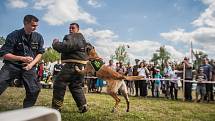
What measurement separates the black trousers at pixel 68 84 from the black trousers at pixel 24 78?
Answer: 1546 mm

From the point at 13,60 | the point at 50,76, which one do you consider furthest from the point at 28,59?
the point at 50,76

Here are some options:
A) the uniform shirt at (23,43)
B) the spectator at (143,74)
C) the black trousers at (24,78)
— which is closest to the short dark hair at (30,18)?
the uniform shirt at (23,43)

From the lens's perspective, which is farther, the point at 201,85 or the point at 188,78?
the point at 188,78

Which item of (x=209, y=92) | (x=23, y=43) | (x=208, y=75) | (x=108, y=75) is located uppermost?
(x=23, y=43)

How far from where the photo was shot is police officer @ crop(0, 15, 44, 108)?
16.7ft

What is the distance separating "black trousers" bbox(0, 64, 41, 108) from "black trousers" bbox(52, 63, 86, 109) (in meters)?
1.55

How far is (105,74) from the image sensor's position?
8461 millimetres

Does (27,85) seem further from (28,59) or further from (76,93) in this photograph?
(76,93)

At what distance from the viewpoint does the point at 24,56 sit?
17.6 feet

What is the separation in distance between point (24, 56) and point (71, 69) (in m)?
1.79

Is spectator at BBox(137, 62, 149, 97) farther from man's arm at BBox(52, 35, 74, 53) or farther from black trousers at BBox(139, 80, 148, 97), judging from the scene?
man's arm at BBox(52, 35, 74, 53)

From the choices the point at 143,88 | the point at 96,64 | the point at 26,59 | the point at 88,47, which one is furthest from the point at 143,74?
the point at 26,59

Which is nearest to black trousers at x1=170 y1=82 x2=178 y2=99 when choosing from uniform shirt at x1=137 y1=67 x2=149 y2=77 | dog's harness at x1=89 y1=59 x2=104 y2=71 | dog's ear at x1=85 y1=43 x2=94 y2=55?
uniform shirt at x1=137 y1=67 x2=149 y2=77

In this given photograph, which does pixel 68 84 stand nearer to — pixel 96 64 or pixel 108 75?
pixel 96 64
